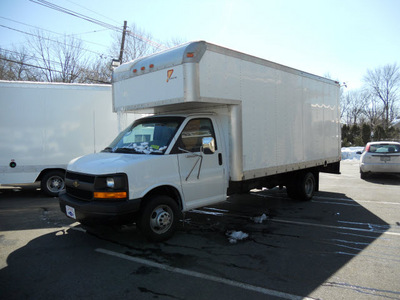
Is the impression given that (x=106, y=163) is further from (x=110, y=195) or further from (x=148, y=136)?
(x=148, y=136)

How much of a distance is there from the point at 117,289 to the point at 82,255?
1249 mm

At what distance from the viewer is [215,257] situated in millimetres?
4184

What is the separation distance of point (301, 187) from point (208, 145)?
4.08 metres

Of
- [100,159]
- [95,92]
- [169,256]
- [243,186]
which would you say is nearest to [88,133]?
[95,92]

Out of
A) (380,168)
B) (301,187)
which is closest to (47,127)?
(301,187)

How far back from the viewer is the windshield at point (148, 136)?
4.89 metres

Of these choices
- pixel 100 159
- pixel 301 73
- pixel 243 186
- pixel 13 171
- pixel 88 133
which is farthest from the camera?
pixel 88 133

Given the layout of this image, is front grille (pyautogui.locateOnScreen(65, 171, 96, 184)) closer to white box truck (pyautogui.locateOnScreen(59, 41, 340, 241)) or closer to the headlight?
white box truck (pyautogui.locateOnScreen(59, 41, 340, 241))

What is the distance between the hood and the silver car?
10.4 m

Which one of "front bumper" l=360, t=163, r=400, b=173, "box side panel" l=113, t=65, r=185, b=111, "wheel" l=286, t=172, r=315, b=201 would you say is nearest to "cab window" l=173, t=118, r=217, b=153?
"box side panel" l=113, t=65, r=185, b=111

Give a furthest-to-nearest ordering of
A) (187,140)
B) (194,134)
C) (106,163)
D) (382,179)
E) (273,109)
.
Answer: (382,179), (273,109), (194,134), (187,140), (106,163)

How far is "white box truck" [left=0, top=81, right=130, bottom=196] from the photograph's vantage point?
816 centimetres

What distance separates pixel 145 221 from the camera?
443 centimetres

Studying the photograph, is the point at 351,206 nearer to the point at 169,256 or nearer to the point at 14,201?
the point at 169,256
